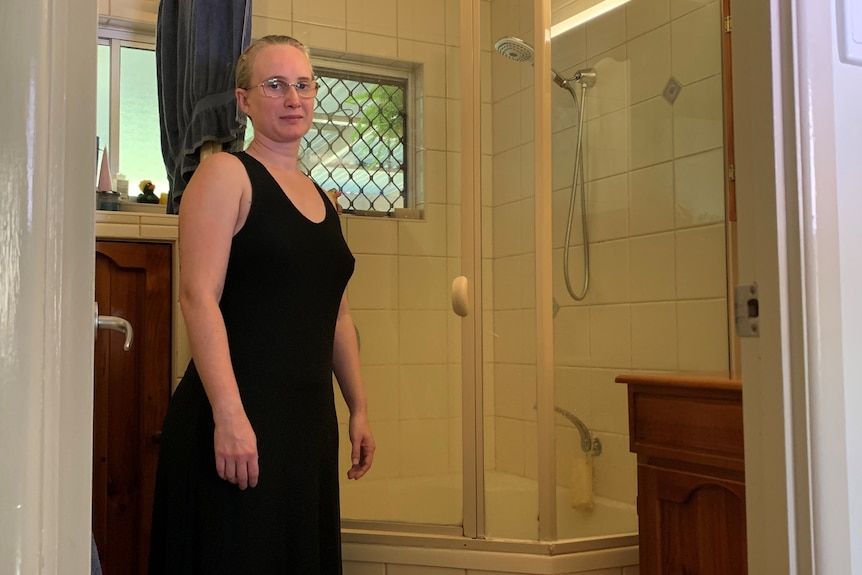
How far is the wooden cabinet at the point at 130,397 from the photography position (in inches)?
74.1

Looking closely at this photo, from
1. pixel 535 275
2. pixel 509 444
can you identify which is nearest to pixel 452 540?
pixel 509 444

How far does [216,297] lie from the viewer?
1.23 metres

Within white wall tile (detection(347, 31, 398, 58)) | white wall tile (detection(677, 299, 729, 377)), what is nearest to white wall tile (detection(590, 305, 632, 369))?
white wall tile (detection(677, 299, 729, 377))

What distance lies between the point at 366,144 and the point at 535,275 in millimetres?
737

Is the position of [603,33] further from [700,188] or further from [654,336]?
[654,336]

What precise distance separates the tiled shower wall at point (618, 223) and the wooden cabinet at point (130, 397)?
869mm

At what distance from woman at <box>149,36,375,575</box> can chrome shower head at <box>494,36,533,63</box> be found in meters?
1.02

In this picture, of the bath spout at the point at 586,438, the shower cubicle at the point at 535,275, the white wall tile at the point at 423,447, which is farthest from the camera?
the white wall tile at the point at 423,447

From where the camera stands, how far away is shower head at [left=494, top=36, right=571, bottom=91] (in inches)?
83.9

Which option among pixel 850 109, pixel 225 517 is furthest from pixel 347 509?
pixel 850 109

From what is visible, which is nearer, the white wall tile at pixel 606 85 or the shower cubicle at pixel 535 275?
the shower cubicle at pixel 535 275

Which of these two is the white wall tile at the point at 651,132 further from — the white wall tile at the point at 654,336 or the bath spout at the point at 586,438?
the bath spout at the point at 586,438

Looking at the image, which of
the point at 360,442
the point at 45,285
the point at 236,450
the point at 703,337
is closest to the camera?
the point at 45,285

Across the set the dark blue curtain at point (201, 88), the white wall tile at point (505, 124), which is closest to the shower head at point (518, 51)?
the white wall tile at point (505, 124)
